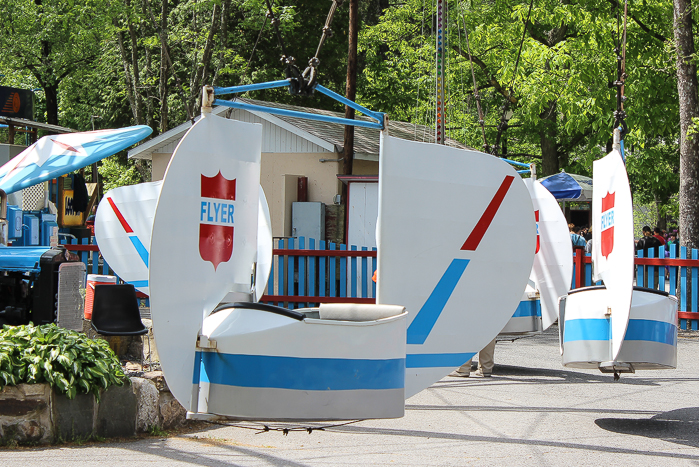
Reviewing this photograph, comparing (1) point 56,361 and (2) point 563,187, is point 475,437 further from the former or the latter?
(2) point 563,187

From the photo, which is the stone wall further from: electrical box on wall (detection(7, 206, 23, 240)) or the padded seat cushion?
electrical box on wall (detection(7, 206, 23, 240))

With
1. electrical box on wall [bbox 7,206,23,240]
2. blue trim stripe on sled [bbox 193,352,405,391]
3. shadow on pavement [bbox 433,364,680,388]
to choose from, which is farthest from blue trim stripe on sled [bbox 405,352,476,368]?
electrical box on wall [bbox 7,206,23,240]

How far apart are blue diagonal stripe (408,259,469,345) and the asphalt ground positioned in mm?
1014

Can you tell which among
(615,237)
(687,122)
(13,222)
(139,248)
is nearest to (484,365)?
(615,237)

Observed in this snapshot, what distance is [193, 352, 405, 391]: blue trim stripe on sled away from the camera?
15.2ft

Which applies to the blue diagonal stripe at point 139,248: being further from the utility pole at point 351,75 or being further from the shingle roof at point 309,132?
the shingle roof at point 309,132

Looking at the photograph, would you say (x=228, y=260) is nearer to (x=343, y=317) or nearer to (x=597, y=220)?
(x=343, y=317)

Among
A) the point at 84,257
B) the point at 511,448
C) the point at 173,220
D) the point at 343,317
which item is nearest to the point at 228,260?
the point at 173,220

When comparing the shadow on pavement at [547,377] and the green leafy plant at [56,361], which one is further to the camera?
the shadow on pavement at [547,377]

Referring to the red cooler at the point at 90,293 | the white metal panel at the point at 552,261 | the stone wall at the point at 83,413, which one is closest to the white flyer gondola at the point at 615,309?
the white metal panel at the point at 552,261

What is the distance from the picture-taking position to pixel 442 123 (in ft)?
38.9

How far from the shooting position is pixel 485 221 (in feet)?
18.1

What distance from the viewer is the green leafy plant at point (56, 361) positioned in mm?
5992

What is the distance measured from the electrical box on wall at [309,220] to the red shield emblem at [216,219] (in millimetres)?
14623
